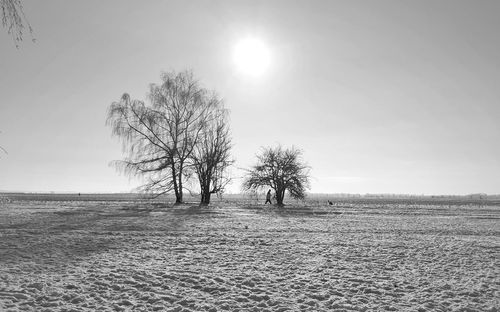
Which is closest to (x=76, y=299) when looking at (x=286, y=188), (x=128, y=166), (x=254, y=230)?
(x=254, y=230)

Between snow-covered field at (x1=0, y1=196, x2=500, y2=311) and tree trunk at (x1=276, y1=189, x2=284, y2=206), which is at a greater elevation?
tree trunk at (x1=276, y1=189, x2=284, y2=206)

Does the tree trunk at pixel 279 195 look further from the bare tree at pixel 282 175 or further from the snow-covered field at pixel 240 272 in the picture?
the snow-covered field at pixel 240 272

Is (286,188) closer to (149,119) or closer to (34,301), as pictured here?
(149,119)

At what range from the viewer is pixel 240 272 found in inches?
338

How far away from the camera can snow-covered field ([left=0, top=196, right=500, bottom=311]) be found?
6.41m

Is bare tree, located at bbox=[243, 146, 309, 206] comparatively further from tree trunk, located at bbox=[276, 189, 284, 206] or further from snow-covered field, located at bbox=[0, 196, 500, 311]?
snow-covered field, located at bbox=[0, 196, 500, 311]

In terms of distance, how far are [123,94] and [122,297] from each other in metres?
30.8

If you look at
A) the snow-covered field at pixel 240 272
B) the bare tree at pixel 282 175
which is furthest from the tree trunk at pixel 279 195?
the snow-covered field at pixel 240 272

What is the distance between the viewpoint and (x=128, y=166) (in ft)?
112

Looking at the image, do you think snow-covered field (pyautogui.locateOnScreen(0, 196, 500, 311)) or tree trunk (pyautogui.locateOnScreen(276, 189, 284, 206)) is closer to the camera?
snow-covered field (pyautogui.locateOnScreen(0, 196, 500, 311))

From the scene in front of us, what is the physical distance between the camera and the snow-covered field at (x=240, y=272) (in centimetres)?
641

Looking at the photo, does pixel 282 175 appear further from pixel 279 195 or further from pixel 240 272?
pixel 240 272

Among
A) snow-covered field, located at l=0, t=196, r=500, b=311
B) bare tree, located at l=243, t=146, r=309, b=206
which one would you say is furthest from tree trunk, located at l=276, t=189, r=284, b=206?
snow-covered field, located at l=0, t=196, r=500, b=311

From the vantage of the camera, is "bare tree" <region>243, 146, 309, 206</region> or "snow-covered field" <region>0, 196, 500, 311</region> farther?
"bare tree" <region>243, 146, 309, 206</region>
